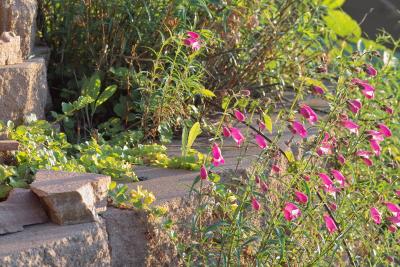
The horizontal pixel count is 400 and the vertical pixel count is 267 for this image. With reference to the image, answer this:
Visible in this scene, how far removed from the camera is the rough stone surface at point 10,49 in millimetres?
4234

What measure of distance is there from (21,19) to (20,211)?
4.74 ft

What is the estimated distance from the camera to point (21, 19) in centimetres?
451

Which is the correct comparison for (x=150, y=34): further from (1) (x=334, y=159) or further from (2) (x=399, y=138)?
(2) (x=399, y=138)

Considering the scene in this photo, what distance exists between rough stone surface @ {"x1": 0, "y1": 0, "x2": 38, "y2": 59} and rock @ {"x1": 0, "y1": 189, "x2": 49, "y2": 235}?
127cm

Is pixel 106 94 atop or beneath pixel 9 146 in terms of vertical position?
beneath

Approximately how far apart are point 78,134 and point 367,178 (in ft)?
4.90

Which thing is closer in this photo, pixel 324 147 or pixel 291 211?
pixel 291 211

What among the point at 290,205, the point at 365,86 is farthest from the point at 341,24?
the point at 290,205

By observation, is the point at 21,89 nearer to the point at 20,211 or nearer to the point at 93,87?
the point at 93,87

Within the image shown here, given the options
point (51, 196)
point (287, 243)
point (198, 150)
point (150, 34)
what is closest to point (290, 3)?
point (150, 34)

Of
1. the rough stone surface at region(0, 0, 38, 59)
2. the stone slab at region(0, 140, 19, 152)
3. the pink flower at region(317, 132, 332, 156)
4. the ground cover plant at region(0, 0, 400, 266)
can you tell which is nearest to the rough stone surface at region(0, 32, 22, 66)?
the rough stone surface at region(0, 0, 38, 59)

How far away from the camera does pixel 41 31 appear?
202 inches

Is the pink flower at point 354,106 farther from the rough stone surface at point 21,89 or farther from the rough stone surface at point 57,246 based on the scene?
the rough stone surface at point 21,89

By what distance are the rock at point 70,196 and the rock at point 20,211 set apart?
37mm
